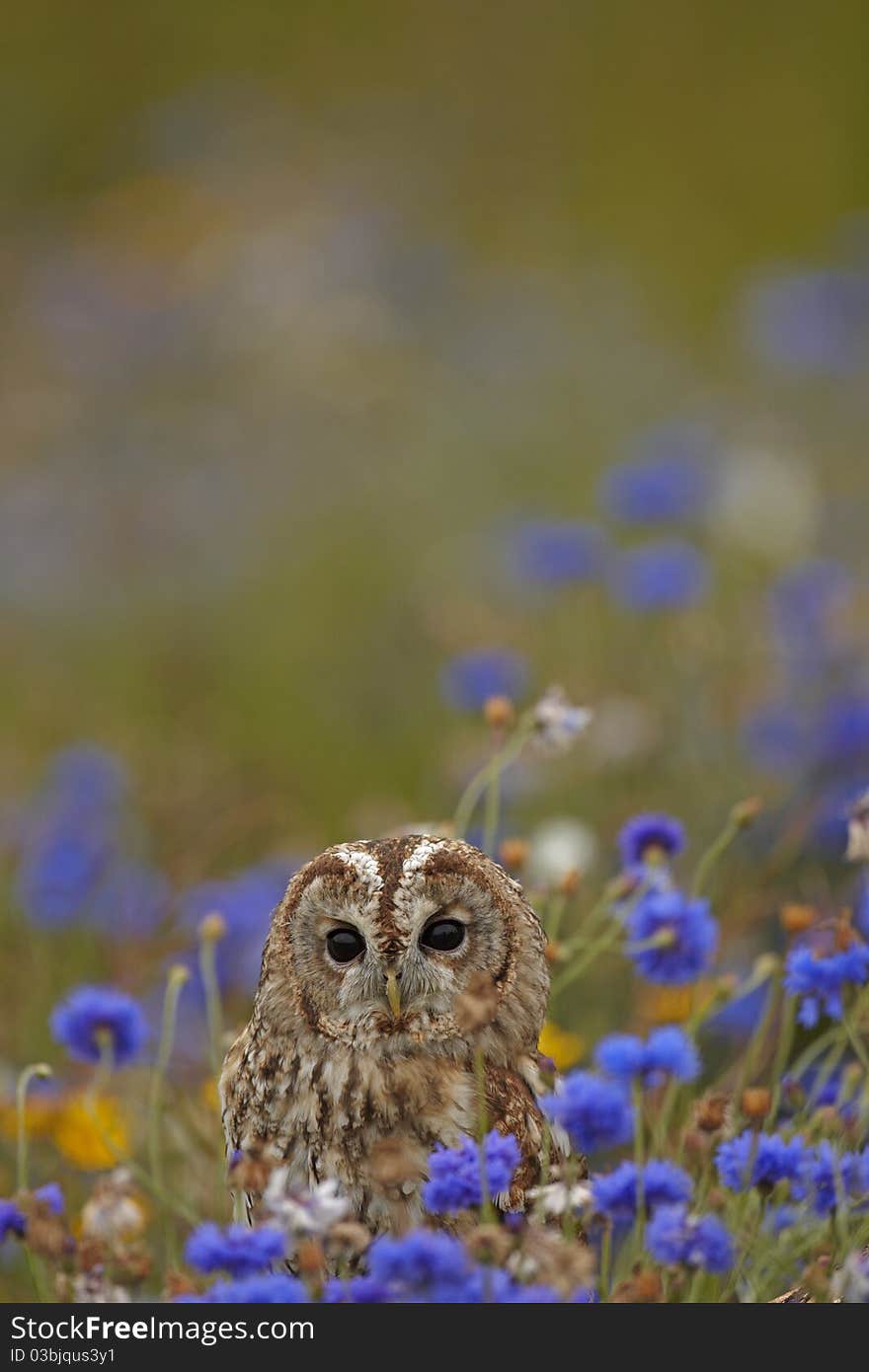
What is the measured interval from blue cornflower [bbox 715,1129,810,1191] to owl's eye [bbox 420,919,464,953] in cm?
37

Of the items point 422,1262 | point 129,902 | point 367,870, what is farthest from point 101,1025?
point 129,902

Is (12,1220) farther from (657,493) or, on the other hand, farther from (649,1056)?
(657,493)

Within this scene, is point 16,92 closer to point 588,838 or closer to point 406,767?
point 406,767

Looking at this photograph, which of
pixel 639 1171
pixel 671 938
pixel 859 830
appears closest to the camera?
pixel 639 1171

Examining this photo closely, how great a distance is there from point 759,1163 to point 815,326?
650cm

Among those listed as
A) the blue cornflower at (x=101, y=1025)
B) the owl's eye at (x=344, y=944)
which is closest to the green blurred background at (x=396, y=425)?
the blue cornflower at (x=101, y=1025)

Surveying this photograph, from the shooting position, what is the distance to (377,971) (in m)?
1.95

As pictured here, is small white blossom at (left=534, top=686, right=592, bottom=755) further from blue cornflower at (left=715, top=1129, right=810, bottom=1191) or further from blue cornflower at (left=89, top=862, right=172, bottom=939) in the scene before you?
blue cornflower at (left=89, top=862, right=172, bottom=939)

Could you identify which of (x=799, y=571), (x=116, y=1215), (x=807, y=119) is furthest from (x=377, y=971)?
(x=807, y=119)

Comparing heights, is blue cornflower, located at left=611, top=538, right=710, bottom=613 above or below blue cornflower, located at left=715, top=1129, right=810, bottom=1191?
above

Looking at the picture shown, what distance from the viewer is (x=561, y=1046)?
2922 millimetres

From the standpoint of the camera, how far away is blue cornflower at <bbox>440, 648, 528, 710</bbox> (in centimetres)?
421


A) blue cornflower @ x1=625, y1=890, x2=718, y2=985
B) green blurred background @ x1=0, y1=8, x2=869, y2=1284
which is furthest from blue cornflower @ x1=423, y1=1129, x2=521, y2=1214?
green blurred background @ x1=0, y1=8, x2=869, y2=1284

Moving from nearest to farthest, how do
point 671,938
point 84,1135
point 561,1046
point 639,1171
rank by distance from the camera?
1. point 639,1171
2. point 671,938
3. point 84,1135
4. point 561,1046
